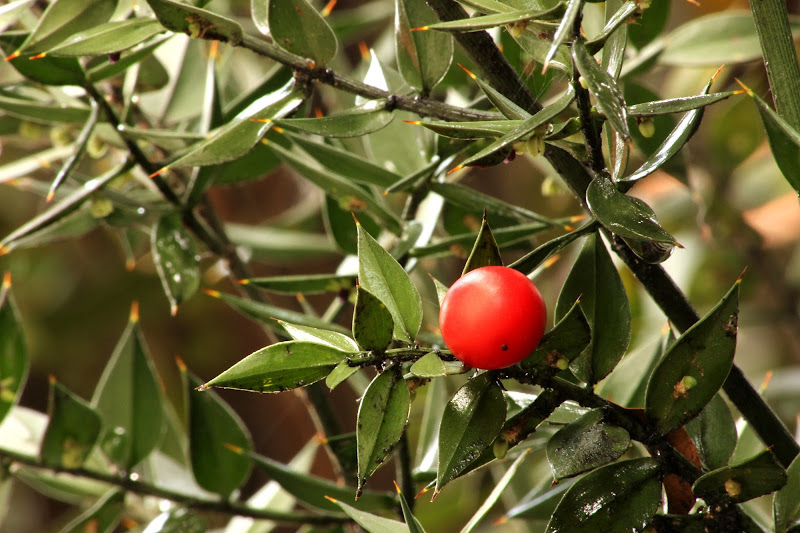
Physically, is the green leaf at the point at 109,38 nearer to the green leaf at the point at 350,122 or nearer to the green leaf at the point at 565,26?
the green leaf at the point at 350,122

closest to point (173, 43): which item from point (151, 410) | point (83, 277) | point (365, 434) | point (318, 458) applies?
point (151, 410)

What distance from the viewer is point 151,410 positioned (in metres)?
0.56

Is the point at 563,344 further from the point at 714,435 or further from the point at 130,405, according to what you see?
the point at 130,405

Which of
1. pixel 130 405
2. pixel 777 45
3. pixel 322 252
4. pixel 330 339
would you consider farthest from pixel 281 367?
pixel 322 252

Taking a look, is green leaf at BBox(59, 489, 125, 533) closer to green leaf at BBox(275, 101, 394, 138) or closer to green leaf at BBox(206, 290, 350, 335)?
green leaf at BBox(206, 290, 350, 335)

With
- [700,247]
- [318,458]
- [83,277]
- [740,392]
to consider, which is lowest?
[318,458]

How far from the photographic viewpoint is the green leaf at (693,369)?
0.29 meters

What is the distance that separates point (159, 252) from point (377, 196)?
0.50 feet

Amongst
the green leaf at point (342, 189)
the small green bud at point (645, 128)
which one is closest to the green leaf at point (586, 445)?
the small green bud at point (645, 128)

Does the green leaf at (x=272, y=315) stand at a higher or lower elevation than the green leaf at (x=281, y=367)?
lower

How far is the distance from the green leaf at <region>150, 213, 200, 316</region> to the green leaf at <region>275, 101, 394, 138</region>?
0.57ft

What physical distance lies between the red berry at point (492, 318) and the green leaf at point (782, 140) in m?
0.11

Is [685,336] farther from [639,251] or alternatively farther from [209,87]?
[209,87]

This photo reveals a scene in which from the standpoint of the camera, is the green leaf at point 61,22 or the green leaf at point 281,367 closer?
the green leaf at point 281,367
